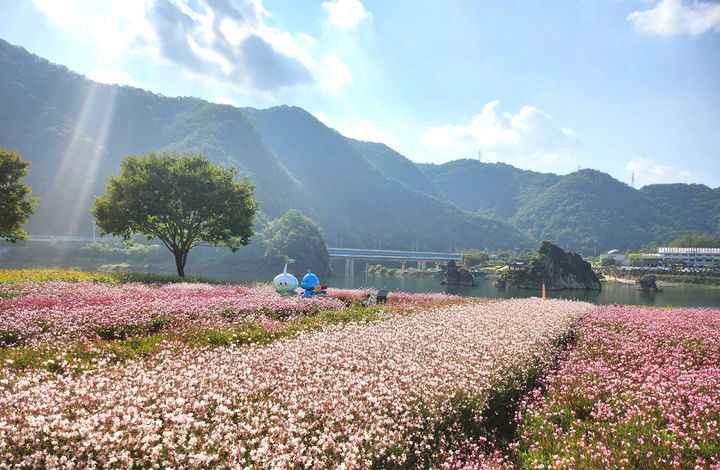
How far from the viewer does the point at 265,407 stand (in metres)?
6.09

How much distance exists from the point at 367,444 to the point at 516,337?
7.70 metres

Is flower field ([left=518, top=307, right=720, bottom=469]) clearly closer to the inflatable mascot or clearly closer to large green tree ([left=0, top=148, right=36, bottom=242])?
the inflatable mascot

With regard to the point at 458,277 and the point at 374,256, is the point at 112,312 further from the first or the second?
the point at 374,256

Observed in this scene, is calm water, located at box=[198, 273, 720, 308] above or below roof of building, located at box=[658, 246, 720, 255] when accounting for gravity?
below

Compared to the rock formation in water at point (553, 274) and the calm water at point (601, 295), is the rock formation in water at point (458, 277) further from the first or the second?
the calm water at point (601, 295)

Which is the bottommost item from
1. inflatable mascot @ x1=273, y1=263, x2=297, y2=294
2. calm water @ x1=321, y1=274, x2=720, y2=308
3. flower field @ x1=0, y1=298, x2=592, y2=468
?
calm water @ x1=321, y1=274, x2=720, y2=308

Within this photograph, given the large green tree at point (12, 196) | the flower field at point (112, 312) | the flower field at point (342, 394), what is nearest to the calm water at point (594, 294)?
the large green tree at point (12, 196)

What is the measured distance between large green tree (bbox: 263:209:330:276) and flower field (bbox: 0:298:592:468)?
105439 mm

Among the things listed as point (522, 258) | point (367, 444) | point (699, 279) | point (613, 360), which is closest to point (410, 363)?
point (367, 444)

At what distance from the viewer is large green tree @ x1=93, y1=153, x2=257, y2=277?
1236 inches

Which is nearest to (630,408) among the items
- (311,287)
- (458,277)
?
(311,287)

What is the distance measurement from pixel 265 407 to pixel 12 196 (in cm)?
3158

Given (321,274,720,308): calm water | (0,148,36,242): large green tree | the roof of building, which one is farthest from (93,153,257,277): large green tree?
the roof of building

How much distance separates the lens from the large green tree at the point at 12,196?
92.7 feet
